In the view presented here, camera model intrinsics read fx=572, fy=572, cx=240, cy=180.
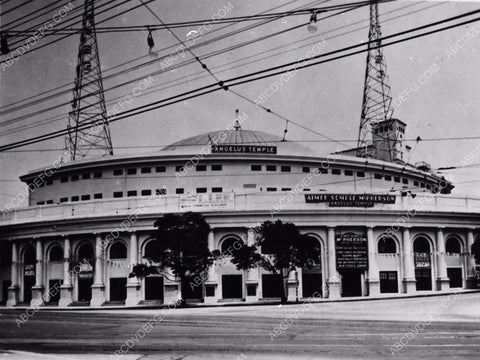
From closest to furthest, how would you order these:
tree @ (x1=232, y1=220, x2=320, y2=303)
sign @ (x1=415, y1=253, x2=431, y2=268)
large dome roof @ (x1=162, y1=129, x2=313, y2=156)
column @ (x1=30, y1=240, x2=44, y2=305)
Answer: tree @ (x1=232, y1=220, x2=320, y2=303), sign @ (x1=415, y1=253, x2=431, y2=268), column @ (x1=30, y1=240, x2=44, y2=305), large dome roof @ (x1=162, y1=129, x2=313, y2=156)

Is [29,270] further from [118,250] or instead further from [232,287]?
[232,287]

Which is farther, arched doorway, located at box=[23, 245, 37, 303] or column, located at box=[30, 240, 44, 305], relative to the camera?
arched doorway, located at box=[23, 245, 37, 303]

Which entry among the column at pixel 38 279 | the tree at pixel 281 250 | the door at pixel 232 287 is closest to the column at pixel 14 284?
the column at pixel 38 279

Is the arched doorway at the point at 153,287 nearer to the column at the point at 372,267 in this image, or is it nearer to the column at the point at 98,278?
the column at the point at 98,278

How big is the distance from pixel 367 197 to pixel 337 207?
237cm

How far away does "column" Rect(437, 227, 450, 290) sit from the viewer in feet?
142

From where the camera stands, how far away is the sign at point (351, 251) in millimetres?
42406


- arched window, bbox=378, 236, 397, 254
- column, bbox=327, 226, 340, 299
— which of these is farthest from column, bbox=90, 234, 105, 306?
arched window, bbox=378, 236, 397, 254

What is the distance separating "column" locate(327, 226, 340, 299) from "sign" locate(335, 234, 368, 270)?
368mm

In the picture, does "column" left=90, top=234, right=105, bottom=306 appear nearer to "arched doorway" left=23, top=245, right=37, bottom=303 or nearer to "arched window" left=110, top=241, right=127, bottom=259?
"arched window" left=110, top=241, right=127, bottom=259

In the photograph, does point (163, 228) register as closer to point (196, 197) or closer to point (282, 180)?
point (196, 197)

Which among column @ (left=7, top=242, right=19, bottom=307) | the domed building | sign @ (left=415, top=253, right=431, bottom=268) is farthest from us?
column @ (left=7, top=242, right=19, bottom=307)

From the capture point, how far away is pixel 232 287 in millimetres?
42406

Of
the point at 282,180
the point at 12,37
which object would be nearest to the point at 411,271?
the point at 282,180
